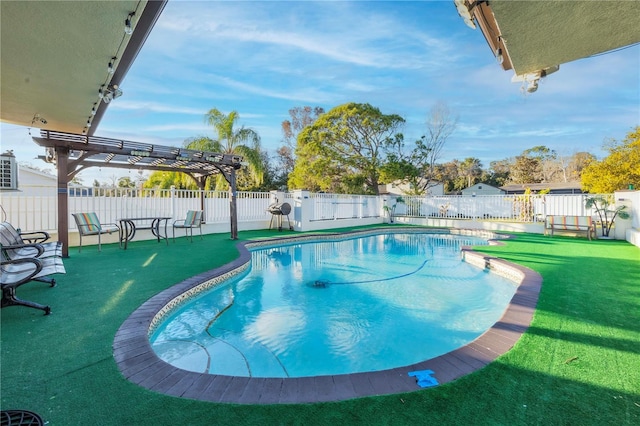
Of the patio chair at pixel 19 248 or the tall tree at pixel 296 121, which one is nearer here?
the patio chair at pixel 19 248

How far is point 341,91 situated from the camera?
2183 cm

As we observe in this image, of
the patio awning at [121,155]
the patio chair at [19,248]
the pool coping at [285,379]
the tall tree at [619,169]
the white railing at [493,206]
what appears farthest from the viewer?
the tall tree at [619,169]

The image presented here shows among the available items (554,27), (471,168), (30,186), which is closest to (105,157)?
(30,186)

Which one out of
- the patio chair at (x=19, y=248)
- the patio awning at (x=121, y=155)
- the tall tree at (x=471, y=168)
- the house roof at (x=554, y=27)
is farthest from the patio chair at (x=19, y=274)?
the tall tree at (x=471, y=168)

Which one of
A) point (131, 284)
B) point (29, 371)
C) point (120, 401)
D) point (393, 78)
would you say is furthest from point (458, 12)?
point (393, 78)

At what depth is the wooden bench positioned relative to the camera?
10.3m

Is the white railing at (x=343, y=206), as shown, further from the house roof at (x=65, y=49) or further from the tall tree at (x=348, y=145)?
the house roof at (x=65, y=49)

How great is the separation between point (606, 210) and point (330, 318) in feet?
38.7

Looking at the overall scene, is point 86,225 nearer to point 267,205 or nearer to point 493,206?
point 267,205

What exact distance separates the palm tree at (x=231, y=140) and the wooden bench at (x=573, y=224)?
14541 mm

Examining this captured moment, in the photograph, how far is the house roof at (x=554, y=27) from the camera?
179 cm

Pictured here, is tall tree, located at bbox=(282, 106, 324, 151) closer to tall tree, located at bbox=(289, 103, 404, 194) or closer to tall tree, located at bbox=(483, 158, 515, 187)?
tall tree, located at bbox=(289, 103, 404, 194)

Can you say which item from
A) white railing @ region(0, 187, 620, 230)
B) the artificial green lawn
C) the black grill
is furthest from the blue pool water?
white railing @ region(0, 187, 620, 230)

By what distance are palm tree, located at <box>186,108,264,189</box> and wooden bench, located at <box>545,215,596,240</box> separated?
14541mm
